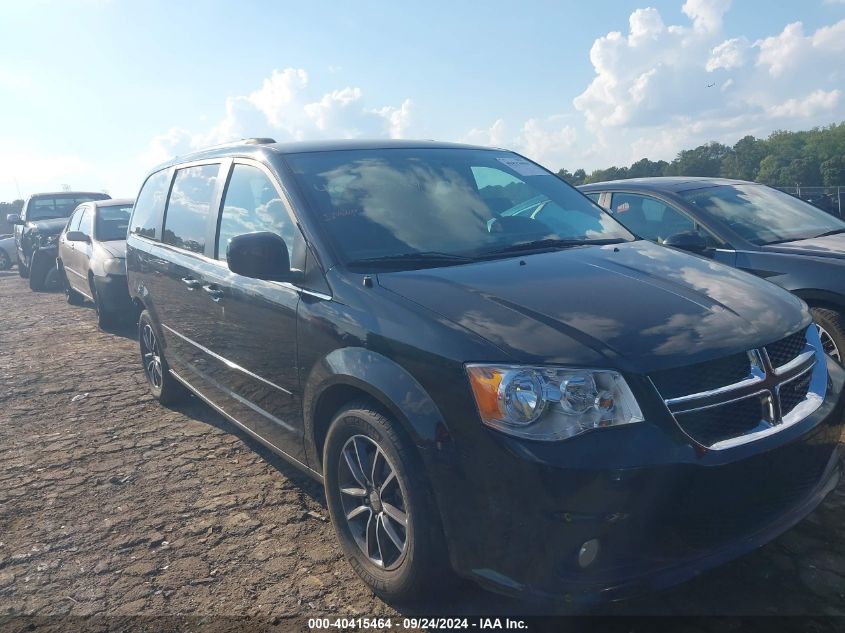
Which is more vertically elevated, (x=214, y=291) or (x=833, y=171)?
(x=833, y=171)

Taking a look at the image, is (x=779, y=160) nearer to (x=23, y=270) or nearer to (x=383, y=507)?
(x=23, y=270)

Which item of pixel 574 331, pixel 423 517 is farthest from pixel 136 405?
pixel 574 331

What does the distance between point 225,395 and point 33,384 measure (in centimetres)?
350

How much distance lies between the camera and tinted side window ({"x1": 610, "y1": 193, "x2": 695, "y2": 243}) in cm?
550

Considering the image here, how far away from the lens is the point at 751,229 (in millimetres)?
5242

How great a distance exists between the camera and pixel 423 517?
244 centimetres

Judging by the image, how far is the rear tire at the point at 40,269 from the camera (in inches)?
562

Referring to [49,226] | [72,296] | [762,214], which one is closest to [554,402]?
[762,214]

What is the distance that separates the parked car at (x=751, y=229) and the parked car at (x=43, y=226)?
11.9 meters

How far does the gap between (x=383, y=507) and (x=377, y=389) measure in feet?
1.66

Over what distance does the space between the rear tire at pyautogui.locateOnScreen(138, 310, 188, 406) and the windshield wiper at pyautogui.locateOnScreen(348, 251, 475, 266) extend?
299 cm

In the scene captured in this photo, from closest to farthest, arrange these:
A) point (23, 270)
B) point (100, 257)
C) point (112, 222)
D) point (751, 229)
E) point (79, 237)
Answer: point (751, 229), point (100, 257), point (79, 237), point (112, 222), point (23, 270)

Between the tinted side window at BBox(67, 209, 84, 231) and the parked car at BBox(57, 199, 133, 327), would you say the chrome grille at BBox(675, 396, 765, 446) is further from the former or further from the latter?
the tinted side window at BBox(67, 209, 84, 231)

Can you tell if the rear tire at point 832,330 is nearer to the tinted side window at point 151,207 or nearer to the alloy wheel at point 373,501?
the alloy wheel at point 373,501
